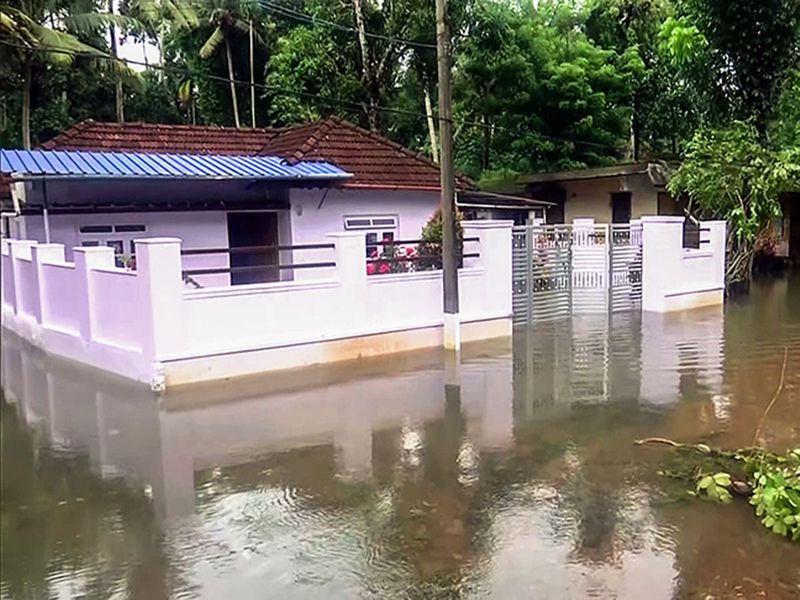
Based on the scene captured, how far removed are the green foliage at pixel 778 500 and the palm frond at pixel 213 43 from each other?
24246 millimetres

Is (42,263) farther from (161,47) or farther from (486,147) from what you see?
(161,47)

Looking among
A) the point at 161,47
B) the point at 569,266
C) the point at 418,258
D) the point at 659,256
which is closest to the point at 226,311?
the point at 418,258

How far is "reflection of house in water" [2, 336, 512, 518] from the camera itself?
6293 millimetres

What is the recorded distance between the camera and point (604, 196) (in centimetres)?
2144

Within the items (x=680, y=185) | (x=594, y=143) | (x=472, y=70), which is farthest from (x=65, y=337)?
(x=594, y=143)

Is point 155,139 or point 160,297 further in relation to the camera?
point 155,139

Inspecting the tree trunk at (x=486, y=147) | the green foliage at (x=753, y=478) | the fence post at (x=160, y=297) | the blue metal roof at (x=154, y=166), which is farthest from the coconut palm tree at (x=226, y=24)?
the green foliage at (x=753, y=478)

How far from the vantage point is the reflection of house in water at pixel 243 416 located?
6293 mm

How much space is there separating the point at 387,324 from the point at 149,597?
269 inches

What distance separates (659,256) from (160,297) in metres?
9.16

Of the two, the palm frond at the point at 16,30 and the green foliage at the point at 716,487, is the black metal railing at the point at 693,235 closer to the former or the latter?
the green foliage at the point at 716,487

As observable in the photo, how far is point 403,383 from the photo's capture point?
8984mm

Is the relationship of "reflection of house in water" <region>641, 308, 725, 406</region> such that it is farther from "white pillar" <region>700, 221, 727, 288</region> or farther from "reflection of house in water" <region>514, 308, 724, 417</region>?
"white pillar" <region>700, 221, 727, 288</region>

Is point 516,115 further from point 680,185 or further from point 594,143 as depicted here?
point 680,185
